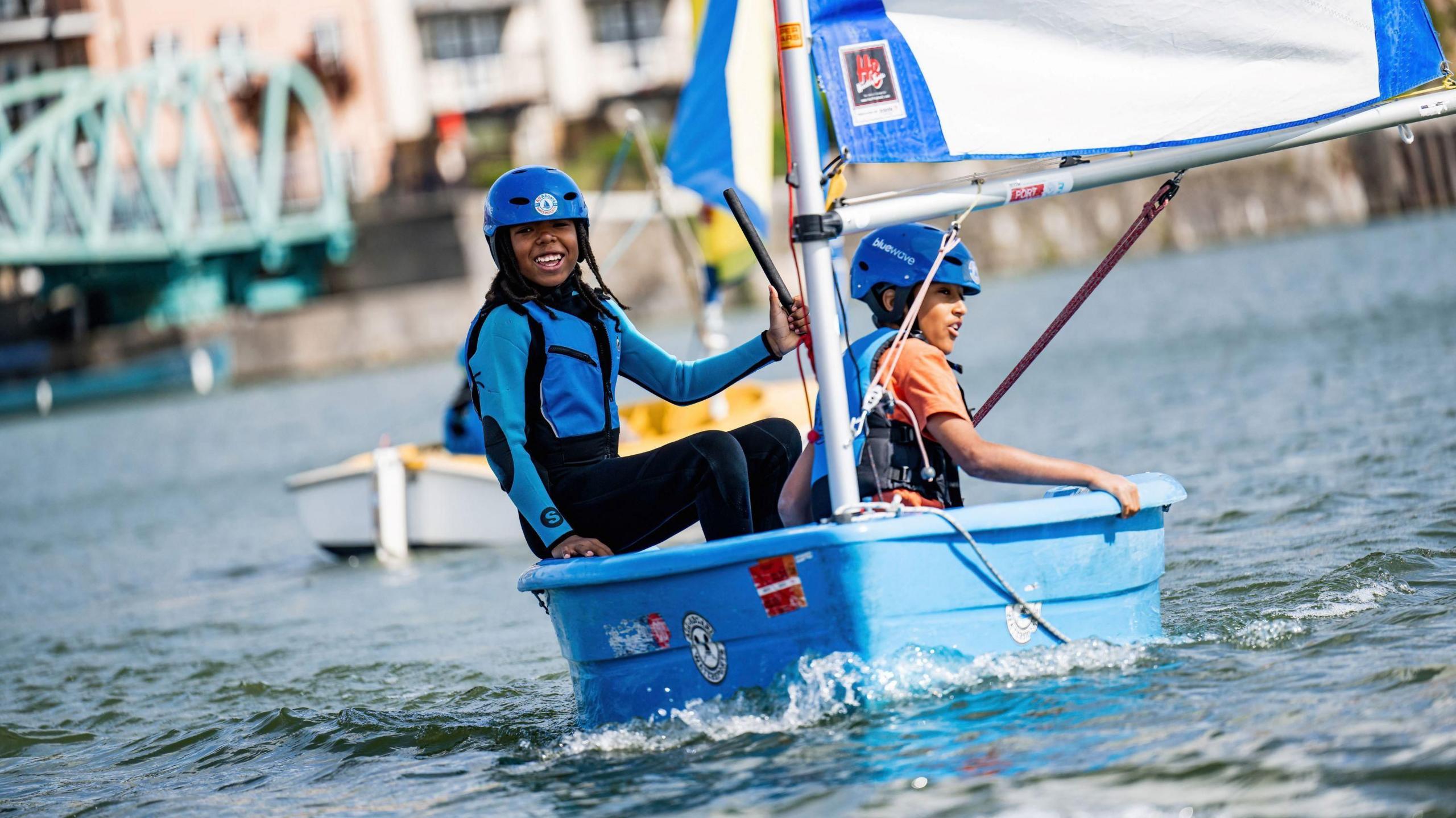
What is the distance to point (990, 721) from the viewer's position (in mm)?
4586

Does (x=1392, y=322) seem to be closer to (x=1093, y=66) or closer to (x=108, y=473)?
(x=1093, y=66)

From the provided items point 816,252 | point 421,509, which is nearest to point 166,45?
point 421,509

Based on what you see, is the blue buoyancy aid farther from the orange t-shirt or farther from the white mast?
the white mast

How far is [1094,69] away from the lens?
16.5 feet

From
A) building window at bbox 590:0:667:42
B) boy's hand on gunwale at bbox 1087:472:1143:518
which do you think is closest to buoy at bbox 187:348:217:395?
building window at bbox 590:0:667:42

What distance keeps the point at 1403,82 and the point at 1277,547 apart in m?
2.65

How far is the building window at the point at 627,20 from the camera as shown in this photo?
5084 centimetres

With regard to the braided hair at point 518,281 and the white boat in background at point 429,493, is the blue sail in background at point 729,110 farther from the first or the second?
the braided hair at point 518,281

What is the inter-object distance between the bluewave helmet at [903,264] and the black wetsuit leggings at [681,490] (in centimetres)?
49

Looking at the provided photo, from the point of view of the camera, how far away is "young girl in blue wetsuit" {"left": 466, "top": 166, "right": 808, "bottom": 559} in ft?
16.3

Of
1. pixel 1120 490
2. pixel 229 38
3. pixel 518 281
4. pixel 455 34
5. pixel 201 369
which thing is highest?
pixel 229 38

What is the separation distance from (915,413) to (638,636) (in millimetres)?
989

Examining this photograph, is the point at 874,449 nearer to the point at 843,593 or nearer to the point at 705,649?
the point at 843,593

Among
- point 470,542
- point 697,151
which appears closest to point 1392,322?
point 697,151
